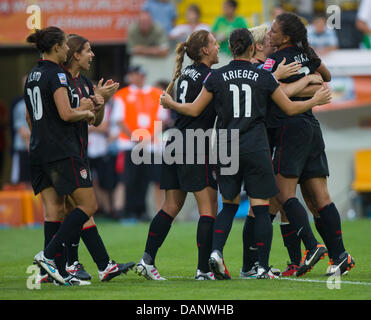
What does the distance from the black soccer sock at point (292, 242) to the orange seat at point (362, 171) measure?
6.76m

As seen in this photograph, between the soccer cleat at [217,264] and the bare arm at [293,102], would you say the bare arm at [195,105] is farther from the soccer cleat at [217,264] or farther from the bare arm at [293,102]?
the soccer cleat at [217,264]

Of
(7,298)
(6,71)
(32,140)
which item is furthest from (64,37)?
(6,71)

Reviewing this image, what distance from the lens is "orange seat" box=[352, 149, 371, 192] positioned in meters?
14.6

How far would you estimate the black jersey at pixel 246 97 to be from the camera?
291 inches

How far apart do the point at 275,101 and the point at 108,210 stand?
9.18 metres

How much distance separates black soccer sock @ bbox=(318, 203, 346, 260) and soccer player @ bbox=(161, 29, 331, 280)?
Answer: 67cm

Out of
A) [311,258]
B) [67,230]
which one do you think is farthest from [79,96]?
[311,258]

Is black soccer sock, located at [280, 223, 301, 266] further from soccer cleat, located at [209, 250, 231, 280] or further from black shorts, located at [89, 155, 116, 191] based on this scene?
black shorts, located at [89, 155, 116, 191]

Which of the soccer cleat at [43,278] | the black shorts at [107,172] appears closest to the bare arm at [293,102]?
the soccer cleat at [43,278]


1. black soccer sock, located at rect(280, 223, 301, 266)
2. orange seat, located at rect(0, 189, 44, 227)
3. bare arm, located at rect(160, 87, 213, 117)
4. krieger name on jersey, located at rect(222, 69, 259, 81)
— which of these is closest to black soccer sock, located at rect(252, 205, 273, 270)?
black soccer sock, located at rect(280, 223, 301, 266)

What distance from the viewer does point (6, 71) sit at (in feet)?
65.5

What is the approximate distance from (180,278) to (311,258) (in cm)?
121

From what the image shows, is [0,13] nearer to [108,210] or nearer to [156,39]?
[156,39]

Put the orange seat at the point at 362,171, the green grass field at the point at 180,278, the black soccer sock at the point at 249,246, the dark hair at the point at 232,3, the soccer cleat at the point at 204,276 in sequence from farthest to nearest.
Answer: the dark hair at the point at 232,3
the orange seat at the point at 362,171
the black soccer sock at the point at 249,246
the soccer cleat at the point at 204,276
the green grass field at the point at 180,278
